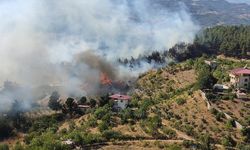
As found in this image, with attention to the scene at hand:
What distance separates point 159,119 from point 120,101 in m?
9.17

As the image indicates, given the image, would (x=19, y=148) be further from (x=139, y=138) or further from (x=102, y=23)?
(x=102, y=23)

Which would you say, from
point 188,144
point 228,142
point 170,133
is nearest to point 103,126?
point 170,133

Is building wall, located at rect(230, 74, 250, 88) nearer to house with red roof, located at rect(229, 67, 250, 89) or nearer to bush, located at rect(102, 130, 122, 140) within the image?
house with red roof, located at rect(229, 67, 250, 89)

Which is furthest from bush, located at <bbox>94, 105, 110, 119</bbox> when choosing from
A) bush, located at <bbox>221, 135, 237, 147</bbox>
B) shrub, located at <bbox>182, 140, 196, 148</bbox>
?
bush, located at <bbox>221, 135, 237, 147</bbox>

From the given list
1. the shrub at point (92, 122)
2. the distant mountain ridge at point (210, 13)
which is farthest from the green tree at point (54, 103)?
the distant mountain ridge at point (210, 13)

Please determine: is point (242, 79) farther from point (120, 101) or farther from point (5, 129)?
point (5, 129)

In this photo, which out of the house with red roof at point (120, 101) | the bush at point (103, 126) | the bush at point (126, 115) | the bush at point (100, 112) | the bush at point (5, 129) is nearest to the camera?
the bush at point (103, 126)

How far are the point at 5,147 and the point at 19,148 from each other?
115cm

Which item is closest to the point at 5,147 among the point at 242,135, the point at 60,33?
the point at 242,135

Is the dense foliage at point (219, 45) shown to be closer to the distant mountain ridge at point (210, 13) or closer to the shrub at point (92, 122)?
the shrub at point (92, 122)

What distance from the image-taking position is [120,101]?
47.1m

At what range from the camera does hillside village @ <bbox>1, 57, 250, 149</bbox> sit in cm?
3566

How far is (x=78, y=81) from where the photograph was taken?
53438 mm

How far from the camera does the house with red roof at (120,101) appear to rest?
46.2 metres
